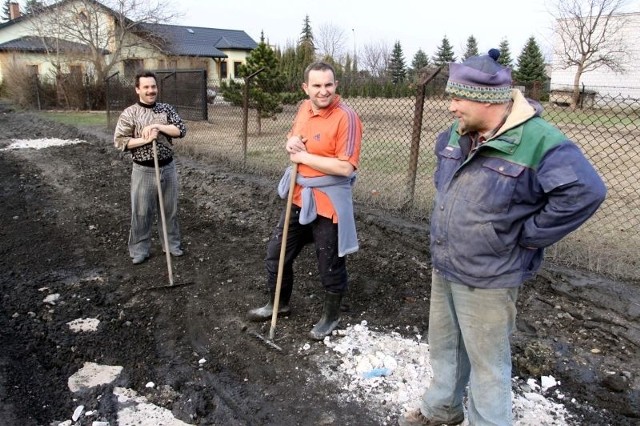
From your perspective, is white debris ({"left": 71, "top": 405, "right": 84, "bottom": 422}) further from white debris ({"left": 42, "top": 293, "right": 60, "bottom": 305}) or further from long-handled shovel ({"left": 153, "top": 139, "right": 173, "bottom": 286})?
long-handled shovel ({"left": 153, "top": 139, "right": 173, "bottom": 286})

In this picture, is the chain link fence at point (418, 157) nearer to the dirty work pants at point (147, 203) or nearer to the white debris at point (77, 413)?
the dirty work pants at point (147, 203)

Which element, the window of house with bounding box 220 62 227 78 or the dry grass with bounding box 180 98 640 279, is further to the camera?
the window of house with bounding box 220 62 227 78

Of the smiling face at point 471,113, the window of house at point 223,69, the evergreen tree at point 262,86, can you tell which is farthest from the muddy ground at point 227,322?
the window of house at point 223,69

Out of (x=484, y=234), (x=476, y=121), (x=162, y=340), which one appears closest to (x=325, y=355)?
(x=162, y=340)

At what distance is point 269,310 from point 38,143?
39.5 ft

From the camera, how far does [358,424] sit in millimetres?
2934

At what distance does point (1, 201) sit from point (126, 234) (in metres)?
2.80

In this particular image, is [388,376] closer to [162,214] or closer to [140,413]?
[140,413]

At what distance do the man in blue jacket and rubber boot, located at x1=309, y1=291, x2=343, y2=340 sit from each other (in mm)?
1194

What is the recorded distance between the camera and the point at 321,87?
3.25 meters

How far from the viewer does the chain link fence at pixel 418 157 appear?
479 centimetres

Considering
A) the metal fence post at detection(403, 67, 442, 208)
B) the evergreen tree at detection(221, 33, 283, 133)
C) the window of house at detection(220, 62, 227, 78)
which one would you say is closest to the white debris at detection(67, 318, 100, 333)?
the metal fence post at detection(403, 67, 442, 208)

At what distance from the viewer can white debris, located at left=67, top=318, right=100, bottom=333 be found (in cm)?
396

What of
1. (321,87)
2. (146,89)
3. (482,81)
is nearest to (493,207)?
(482,81)
